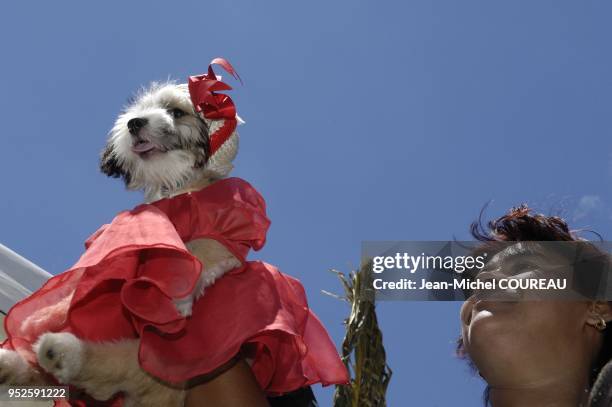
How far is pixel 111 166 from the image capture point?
10.5ft

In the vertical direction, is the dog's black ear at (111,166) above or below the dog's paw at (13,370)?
above

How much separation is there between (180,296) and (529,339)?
107cm

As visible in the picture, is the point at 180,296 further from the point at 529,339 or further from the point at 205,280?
the point at 529,339

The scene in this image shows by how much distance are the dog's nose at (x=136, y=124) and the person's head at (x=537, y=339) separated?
1.41 m

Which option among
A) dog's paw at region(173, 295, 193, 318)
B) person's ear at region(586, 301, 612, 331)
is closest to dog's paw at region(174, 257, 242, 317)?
dog's paw at region(173, 295, 193, 318)

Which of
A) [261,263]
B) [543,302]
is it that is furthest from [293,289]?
[543,302]

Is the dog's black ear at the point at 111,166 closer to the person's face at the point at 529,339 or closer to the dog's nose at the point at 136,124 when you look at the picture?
the dog's nose at the point at 136,124

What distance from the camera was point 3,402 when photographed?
2412 millimetres

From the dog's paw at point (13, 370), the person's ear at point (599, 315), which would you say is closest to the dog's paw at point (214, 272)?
the dog's paw at point (13, 370)

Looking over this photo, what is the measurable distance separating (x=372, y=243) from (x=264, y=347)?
0.67m

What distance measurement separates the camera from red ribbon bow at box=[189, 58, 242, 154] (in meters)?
3.15

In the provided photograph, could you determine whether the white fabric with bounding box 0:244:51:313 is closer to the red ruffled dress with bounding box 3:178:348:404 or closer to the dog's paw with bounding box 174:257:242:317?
the red ruffled dress with bounding box 3:178:348:404

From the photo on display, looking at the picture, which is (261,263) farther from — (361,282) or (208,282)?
(361,282)

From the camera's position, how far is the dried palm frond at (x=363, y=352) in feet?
9.82
